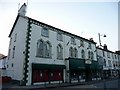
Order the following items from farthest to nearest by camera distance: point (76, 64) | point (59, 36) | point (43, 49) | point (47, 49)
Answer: point (76, 64), point (59, 36), point (47, 49), point (43, 49)

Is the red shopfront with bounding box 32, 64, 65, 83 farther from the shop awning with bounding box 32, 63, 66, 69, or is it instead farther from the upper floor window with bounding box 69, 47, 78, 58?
the upper floor window with bounding box 69, 47, 78, 58

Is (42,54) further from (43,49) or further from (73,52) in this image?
(73,52)

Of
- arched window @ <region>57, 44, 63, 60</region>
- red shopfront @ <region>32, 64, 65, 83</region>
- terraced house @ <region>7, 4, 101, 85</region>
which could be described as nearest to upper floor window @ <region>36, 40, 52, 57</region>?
terraced house @ <region>7, 4, 101, 85</region>

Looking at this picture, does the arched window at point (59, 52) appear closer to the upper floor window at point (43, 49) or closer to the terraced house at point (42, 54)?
the terraced house at point (42, 54)

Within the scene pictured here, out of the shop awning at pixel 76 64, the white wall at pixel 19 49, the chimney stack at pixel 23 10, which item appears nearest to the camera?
the white wall at pixel 19 49

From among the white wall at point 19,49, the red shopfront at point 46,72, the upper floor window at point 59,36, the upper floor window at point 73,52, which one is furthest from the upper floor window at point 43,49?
the upper floor window at point 73,52

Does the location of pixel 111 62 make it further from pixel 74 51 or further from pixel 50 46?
pixel 50 46

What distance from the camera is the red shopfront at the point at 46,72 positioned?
17406 millimetres

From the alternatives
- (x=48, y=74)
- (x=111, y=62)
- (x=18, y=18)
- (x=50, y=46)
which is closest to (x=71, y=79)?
(x=48, y=74)

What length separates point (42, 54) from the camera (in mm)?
18984

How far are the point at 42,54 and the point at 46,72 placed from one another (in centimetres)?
276

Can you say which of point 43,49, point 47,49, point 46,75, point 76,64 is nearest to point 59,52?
point 47,49

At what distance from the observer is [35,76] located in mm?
17422

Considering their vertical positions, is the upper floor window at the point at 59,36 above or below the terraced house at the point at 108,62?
above
